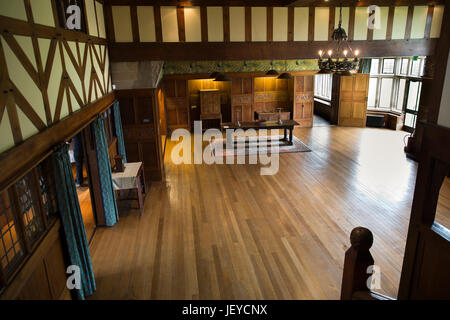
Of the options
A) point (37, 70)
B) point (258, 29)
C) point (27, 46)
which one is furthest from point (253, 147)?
point (27, 46)

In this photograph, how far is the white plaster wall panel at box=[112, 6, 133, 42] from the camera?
6809 millimetres

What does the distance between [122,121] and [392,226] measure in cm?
632

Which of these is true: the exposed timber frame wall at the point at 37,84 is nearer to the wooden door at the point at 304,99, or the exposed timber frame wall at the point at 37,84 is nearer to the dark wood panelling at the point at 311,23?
the dark wood panelling at the point at 311,23

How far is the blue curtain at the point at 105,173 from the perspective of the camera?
5.54 meters

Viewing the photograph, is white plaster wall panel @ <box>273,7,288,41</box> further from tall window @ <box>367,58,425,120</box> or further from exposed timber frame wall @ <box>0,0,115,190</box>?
tall window @ <box>367,58,425,120</box>

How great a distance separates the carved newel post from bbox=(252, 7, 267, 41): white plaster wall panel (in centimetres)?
627

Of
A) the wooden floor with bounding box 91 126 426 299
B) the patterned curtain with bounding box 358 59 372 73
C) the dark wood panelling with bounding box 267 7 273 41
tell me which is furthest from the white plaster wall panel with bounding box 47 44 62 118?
the patterned curtain with bounding box 358 59 372 73

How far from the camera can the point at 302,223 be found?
5.93m

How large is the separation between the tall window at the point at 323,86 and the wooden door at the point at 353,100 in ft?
9.00


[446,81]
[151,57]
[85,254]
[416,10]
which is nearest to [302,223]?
[85,254]

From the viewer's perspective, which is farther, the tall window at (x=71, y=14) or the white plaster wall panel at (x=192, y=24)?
the white plaster wall panel at (x=192, y=24)

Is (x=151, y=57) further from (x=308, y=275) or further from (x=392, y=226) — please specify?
(x=392, y=226)

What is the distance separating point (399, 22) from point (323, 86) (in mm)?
9421

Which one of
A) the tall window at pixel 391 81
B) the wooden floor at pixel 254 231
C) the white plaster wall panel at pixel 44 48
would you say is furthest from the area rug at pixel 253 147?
the white plaster wall panel at pixel 44 48
